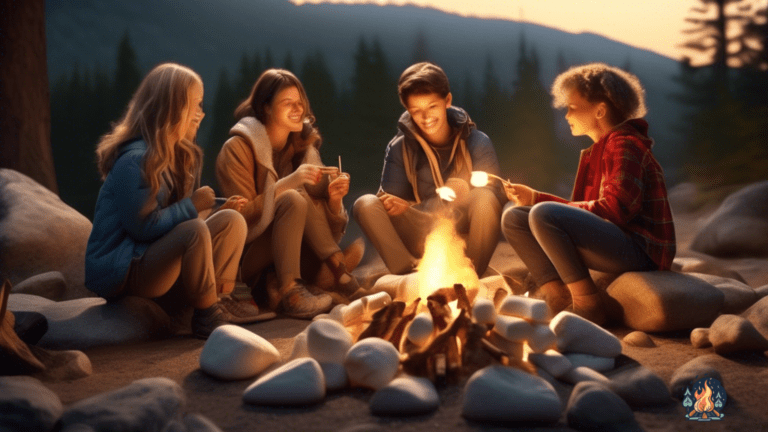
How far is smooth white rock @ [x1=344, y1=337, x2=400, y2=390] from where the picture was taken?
2.33 m

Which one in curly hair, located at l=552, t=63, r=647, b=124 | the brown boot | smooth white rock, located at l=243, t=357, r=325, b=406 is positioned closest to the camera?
smooth white rock, located at l=243, t=357, r=325, b=406

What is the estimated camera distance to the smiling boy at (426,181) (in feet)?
13.3

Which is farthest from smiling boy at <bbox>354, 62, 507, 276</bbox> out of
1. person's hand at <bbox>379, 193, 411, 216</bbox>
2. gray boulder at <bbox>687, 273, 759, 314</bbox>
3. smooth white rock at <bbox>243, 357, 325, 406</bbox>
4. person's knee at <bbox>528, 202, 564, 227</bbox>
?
smooth white rock at <bbox>243, 357, 325, 406</bbox>

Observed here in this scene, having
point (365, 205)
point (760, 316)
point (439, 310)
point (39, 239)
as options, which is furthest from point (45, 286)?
point (760, 316)

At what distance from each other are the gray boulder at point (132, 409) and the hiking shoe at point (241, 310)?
157 cm

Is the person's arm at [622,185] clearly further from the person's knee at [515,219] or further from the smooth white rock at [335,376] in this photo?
the smooth white rock at [335,376]

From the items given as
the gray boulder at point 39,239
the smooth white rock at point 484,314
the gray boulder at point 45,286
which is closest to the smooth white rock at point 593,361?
the smooth white rock at point 484,314

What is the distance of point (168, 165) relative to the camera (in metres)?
3.31

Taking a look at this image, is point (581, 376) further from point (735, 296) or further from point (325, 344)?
point (735, 296)

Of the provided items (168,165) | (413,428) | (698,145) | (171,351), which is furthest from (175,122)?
(698,145)

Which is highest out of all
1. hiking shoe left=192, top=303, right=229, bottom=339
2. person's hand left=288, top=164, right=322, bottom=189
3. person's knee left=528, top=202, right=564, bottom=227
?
person's hand left=288, top=164, right=322, bottom=189

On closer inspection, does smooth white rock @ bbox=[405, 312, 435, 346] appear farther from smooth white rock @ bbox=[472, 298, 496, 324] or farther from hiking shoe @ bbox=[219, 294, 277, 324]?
hiking shoe @ bbox=[219, 294, 277, 324]

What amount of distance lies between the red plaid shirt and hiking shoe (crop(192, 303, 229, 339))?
208 cm

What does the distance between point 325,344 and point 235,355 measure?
392mm
